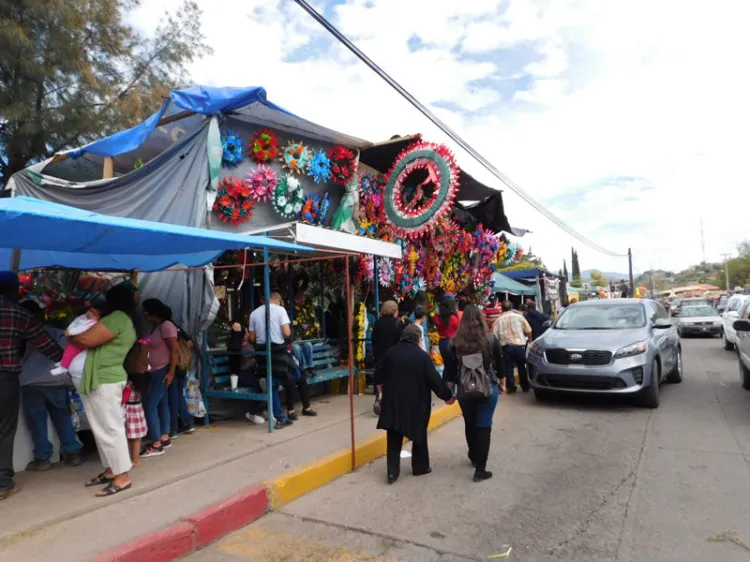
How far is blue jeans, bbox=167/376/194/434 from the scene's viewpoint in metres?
6.29

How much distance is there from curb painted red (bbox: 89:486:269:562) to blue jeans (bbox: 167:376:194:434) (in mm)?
2224

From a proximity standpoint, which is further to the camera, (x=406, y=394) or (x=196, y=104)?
(x=196, y=104)

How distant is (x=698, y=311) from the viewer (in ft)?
70.0

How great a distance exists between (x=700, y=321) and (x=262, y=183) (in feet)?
65.2

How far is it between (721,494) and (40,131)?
590 inches

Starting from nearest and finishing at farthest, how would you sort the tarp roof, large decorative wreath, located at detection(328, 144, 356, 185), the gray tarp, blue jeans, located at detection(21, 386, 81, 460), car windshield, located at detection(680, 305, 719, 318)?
blue jeans, located at detection(21, 386, 81, 460)
the gray tarp
large decorative wreath, located at detection(328, 144, 356, 185)
the tarp roof
car windshield, located at detection(680, 305, 719, 318)

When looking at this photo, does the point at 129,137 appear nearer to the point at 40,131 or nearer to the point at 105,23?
the point at 40,131

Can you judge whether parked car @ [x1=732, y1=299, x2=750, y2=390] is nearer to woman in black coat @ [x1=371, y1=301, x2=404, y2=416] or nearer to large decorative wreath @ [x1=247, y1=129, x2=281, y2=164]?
woman in black coat @ [x1=371, y1=301, x2=404, y2=416]

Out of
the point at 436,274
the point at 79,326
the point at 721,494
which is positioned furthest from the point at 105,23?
the point at 721,494

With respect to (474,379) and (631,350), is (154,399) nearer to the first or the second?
(474,379)

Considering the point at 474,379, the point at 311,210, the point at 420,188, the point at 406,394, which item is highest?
the point at 420,188

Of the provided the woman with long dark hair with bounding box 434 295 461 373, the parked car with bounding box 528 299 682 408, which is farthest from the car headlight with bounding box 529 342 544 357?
the woman with long dark hair with bounding box 434 295 461 373

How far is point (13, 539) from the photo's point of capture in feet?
11.9

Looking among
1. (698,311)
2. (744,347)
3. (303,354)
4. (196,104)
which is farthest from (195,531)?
(698,311)
